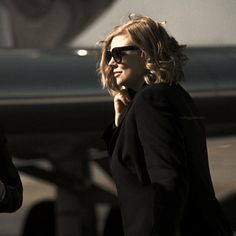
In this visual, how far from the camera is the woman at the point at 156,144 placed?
1307mm

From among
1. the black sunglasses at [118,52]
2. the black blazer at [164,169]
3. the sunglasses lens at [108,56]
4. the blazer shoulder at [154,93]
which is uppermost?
the black sunglasses at [118,52]

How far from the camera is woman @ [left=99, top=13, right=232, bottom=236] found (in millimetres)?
1307

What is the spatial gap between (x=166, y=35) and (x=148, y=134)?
0.19m

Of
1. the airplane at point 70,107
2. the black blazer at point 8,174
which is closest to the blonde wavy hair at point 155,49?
the black blazer at point 8,174

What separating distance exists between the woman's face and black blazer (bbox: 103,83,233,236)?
0.21ft

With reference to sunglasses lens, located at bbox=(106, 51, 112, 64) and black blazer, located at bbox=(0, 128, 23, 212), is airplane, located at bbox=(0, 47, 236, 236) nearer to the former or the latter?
black blazer, located at bbox=(0, 128, 23, 212)

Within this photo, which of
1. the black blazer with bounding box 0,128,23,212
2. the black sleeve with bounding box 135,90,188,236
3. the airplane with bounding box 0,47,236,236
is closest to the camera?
the black sleeve with bounding box 135,90,188,236

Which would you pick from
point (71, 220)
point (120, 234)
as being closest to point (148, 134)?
point (71, 220)

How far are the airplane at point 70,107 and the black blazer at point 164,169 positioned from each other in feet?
5.06

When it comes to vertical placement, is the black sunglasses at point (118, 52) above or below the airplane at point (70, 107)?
above

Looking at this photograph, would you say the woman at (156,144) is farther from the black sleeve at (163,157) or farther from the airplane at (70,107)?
the airplane at (70,107)

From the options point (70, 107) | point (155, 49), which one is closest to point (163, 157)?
point (155, 49)

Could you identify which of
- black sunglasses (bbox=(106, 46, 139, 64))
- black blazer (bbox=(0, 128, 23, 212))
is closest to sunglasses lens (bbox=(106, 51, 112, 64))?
black sunglasses (bbox=(106, 46, 139, 64))

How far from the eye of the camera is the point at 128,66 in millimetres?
1465
